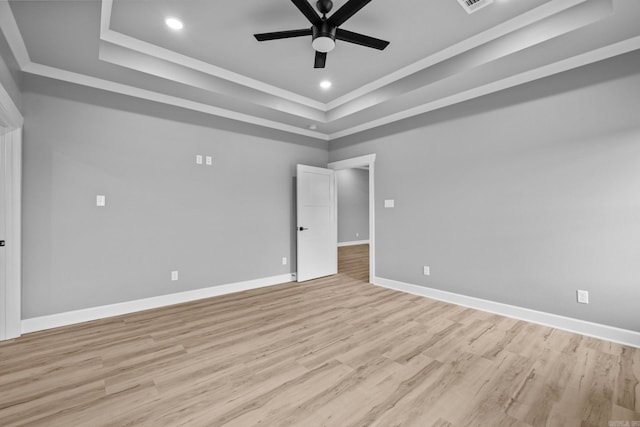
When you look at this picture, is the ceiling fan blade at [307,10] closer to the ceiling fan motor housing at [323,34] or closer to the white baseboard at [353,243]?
the ceiling fan motor housing at [323,34]

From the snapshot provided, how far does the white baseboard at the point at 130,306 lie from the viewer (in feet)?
9.46

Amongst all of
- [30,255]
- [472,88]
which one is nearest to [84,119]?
[30,255]

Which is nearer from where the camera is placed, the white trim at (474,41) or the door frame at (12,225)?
the white trim at (474,41)

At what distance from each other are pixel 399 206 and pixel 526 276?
1.85 metres

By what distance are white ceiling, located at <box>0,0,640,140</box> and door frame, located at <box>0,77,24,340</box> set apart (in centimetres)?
76

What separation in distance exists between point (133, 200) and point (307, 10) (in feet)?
9.70

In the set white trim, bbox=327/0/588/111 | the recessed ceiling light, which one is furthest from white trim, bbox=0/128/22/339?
white trim, bbox=327/0/588/111

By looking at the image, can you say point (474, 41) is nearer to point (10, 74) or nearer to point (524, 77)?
point (524, 77)

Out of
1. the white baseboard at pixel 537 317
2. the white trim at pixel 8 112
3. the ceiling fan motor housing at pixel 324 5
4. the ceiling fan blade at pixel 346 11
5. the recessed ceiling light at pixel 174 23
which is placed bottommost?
the white baseboard at pixel 537 317

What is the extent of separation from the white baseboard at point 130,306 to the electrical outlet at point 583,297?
12.9 feet

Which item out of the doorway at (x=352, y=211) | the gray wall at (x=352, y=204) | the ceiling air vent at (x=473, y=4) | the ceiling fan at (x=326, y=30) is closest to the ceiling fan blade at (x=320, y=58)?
the ceiling fan at (x=326, y=30)

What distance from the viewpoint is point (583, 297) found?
2732mm

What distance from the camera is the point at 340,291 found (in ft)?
13.9

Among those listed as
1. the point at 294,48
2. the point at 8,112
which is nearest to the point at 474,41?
the point at 294,48
